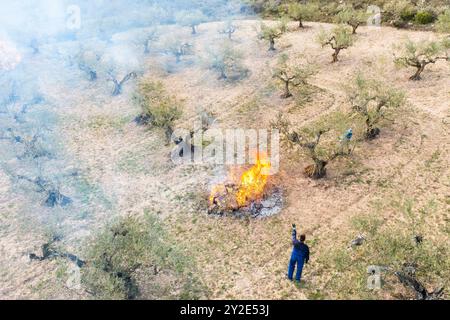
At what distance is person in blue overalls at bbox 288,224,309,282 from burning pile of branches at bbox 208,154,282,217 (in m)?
3.65

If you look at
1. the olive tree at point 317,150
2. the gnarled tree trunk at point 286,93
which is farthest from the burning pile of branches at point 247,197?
the gnarled tree trunk at point 286,93

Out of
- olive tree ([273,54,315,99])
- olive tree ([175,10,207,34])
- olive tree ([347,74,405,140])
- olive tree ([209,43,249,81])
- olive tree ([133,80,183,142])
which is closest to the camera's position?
olive tree ([347,74,405,140])

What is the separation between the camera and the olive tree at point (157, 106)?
22.6 metres

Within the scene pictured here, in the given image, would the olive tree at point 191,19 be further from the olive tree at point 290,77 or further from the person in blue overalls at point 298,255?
the person in blue overalls at point 298,255

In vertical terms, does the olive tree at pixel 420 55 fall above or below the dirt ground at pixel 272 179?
above

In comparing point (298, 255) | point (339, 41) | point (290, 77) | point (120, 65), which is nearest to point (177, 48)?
point (120, 65)

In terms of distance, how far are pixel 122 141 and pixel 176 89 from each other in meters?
7.39

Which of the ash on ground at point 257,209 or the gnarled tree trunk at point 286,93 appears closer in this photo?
the ash on ground at point 257,209

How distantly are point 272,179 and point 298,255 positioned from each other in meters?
6.27

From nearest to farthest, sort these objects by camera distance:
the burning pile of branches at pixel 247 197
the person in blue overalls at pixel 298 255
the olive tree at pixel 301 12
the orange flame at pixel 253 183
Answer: the person in blue overalls at pixel 298 255
the burning pile of branches at pixel 247 197
the orange flame at pixel 253 183
the olive tree at pixel 301 12

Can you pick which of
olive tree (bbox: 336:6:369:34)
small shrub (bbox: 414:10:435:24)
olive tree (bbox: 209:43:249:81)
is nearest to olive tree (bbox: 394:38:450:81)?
olive tree (bbox: 336:6:369:34)

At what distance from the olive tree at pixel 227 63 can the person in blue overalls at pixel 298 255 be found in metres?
19.2

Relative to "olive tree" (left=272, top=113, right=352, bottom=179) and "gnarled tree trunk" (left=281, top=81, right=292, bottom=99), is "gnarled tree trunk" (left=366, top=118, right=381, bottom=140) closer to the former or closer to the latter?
"olive tree" (left=272, top=113, right=352, bottom=179)

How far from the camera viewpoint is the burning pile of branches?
687 inches
